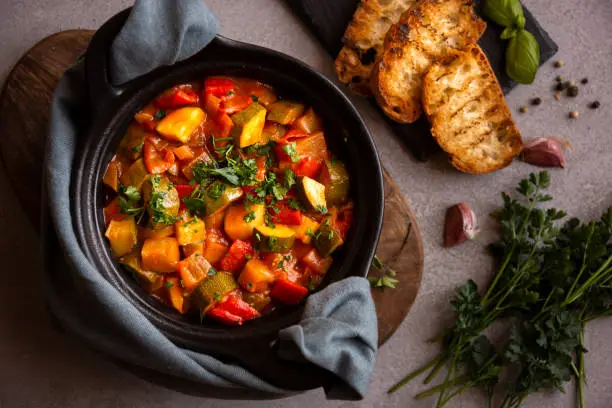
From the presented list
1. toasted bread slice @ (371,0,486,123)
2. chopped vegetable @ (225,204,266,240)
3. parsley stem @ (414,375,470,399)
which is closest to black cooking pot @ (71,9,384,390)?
chopped vegetable @ (225,204,266,240)

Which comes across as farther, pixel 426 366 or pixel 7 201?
pixel 426 366

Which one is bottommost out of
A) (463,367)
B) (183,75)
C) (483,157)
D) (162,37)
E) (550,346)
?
(463,367)

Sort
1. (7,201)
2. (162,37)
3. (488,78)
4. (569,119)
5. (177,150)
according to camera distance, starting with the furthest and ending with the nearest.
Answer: (569,119) → (488,78) → (7,201) → (177,150) → (162,37)

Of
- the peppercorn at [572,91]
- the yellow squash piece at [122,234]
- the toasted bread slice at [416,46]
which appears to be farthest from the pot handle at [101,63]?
the peppercorn at [572,91]

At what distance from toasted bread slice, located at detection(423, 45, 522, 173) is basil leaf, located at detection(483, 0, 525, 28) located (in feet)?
0.73

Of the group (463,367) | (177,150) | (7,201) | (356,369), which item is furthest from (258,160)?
(463,367)

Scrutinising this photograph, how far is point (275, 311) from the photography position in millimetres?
3324

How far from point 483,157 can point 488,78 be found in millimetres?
451

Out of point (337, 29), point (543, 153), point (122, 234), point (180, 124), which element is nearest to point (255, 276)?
point (122, 234)

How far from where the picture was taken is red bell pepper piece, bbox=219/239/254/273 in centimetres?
321

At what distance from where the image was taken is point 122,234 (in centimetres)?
318

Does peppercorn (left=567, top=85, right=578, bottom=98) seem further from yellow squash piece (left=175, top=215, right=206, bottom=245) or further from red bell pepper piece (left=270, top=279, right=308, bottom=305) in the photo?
yellow squash piece (left=175, top=215, right=206, bottom=245)

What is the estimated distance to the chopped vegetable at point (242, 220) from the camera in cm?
319

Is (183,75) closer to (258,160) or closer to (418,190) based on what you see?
(258,160)
